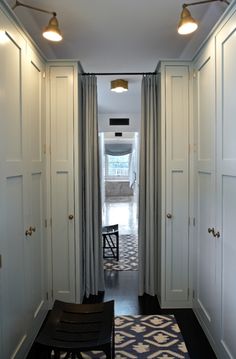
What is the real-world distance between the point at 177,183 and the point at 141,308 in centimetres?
127

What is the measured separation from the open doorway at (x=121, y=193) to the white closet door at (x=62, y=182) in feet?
4.53

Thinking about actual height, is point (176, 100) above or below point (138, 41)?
below

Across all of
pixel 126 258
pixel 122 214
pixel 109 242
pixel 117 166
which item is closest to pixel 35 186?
pixel 126 258

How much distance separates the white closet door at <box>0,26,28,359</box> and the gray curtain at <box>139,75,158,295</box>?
1.40 m

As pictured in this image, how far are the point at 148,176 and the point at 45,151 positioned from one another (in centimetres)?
109

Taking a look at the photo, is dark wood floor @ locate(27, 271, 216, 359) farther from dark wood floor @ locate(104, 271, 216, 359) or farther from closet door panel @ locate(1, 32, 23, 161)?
closet door panel @ locate(1, 32, 23, 161)

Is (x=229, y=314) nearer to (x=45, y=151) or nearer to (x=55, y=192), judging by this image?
(x=55, y=192)

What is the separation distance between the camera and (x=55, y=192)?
2.88m

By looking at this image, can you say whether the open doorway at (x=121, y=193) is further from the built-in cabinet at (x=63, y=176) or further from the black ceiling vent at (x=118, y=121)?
the built-in cabinet at (x=63, y=176)

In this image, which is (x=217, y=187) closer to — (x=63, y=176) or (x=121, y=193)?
(x=63, y=176)

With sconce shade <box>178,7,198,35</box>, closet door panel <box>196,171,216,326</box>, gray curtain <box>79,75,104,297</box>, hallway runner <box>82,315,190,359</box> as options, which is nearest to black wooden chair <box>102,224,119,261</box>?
gray curtain <box>79,75,104,297</box>

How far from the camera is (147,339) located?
8.02 feet

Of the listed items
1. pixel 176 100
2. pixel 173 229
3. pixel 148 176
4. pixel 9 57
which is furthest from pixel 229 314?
pixel 9 57

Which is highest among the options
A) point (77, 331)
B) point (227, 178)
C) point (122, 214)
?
point (227, 178)
